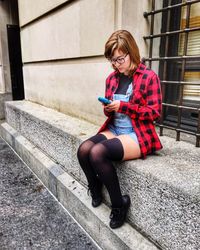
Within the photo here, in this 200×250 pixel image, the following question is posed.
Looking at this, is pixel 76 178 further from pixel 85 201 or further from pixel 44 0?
pixel 44 0

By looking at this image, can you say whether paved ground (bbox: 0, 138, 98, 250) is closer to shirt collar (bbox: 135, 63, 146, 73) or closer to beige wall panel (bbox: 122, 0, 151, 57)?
shirt collar (bbox: 135, 63, 146, 73)

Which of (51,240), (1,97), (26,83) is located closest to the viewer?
(51,240)

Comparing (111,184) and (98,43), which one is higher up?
(98,43)

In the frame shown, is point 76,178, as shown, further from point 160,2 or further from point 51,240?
point 160,2

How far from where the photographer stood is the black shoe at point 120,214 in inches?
77.7

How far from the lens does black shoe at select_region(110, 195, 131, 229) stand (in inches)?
77.7

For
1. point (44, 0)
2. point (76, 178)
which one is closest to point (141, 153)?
point (76, 178)

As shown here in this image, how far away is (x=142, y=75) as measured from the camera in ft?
6.48

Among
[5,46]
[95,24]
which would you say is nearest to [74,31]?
[95,24]

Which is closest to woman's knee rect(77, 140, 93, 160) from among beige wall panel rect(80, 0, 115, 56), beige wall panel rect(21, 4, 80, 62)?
beige wall panel rect(80, 0, 115, 56)

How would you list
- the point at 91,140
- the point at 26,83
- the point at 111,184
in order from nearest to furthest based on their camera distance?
the point at 111,184 → the point at 91,140 → the point at 26,83

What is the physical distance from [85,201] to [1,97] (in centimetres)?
508

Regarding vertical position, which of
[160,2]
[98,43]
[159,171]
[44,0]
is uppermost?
[44,0]

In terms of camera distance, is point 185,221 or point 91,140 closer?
point 185,221
